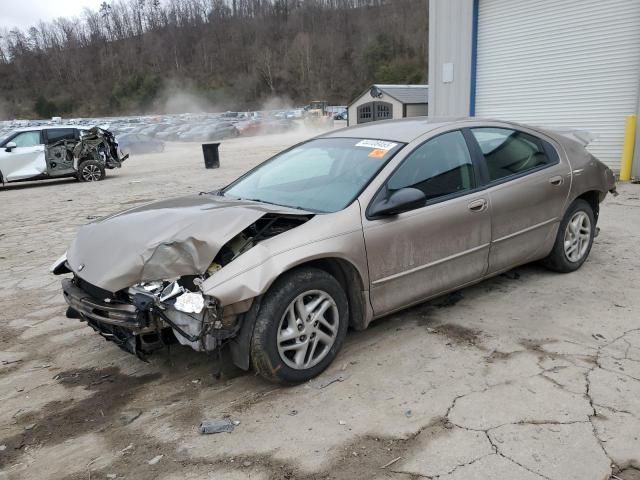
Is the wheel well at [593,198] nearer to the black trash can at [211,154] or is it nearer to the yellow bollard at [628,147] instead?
the yellow bollard at [628,147]

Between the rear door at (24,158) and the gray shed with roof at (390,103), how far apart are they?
14468mm

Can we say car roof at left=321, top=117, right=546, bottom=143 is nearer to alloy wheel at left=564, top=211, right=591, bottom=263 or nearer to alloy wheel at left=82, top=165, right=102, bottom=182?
alloy wheel at left=564, top=211, right=591, bottom=263

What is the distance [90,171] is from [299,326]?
14.3 m

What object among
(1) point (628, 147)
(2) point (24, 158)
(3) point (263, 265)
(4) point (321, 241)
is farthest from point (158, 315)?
(2) point (24, 158)

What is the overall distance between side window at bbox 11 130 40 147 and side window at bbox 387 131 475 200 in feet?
46.0

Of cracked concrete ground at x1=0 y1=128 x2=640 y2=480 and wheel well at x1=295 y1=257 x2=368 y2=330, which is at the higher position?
wheel well at x1=295 y1=257 x2=368 y2=330

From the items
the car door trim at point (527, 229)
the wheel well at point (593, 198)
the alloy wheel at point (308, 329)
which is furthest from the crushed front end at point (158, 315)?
the wheel well at point (593, 198)

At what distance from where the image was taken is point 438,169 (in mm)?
Result: 3867

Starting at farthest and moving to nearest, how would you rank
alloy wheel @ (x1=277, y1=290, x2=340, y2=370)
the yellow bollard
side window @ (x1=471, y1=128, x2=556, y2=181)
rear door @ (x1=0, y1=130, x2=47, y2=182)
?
rear door @ (x1=0, y1=130, x2=47, y2=182), the yellow bollard, side window @ (x1=471, y1=128, x2=556, y2=181), alloy wheel @ (x1=277, y1=290, x2=340, y2=370)

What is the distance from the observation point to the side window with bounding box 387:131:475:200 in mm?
3674

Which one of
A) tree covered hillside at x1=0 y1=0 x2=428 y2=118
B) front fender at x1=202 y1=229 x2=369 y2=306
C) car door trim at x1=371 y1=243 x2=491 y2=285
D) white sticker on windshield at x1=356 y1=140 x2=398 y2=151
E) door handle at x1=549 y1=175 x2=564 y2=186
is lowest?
car door trim at x1=371 y1=243 x2=491 y2=285

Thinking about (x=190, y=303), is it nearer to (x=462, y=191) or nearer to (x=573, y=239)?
(x=462, y=191)

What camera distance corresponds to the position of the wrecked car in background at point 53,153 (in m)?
14.5

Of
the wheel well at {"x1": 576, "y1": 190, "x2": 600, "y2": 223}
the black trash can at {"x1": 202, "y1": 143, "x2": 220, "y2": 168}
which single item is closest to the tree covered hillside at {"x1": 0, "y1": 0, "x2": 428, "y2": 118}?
the black trash can at {"x1": 202, "y1": 143, "x2": 220, "y2": 168}
